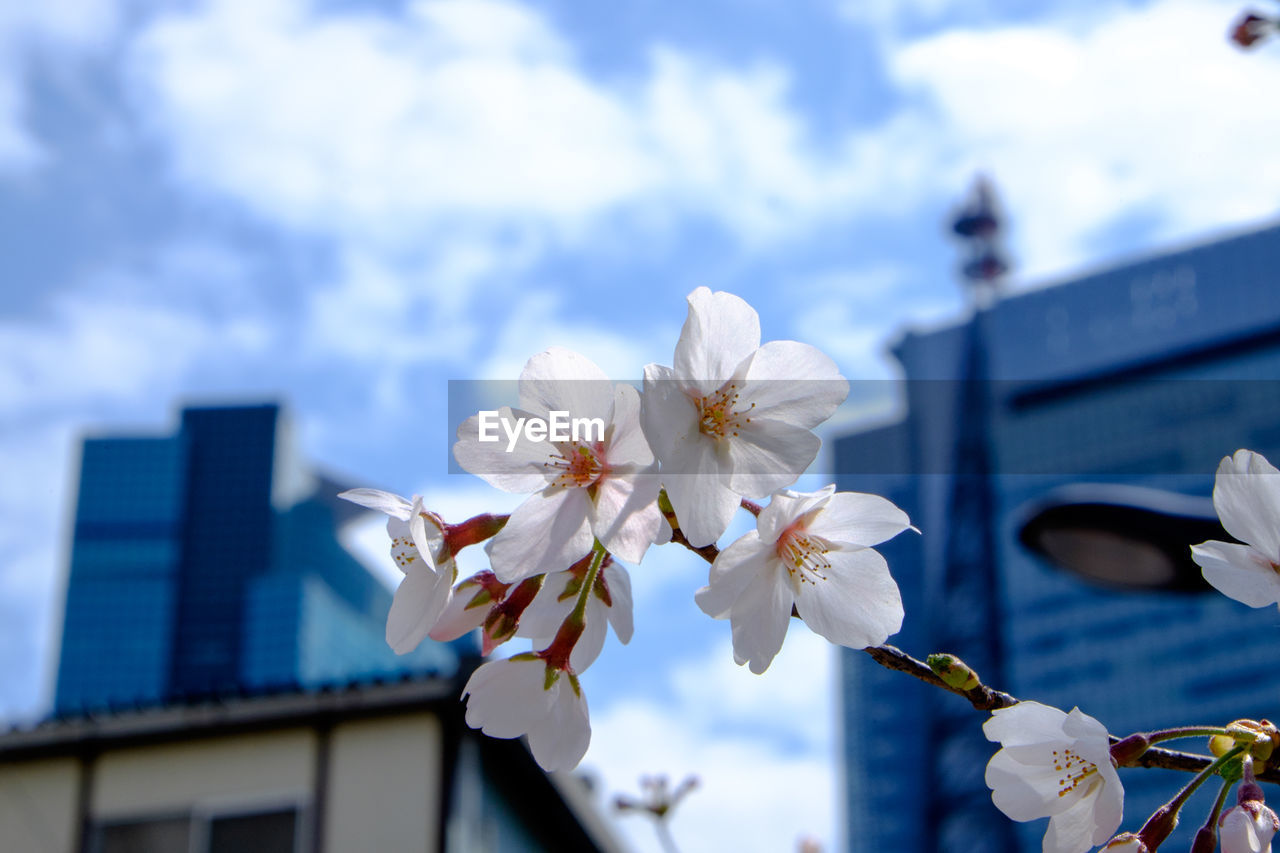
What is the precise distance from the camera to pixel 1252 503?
898mm

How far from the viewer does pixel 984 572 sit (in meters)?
36.9

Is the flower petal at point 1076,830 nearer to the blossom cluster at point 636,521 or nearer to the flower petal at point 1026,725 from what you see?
the flower petal at point 1026,725

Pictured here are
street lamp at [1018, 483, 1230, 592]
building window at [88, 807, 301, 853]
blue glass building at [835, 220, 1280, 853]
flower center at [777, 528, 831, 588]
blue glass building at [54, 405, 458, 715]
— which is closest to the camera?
flower center at [777, 528, 831, 588]

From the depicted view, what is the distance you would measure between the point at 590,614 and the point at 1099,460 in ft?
206

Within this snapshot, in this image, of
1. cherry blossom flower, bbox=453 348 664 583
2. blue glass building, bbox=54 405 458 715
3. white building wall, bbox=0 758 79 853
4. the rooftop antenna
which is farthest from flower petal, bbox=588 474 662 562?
blue glass building, bbox=54 405 458 715

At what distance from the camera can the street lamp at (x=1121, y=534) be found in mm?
6301

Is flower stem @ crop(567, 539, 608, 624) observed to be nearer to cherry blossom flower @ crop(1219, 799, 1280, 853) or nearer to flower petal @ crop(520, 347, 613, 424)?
flower petal @ crop(520, 347, 613, 424)

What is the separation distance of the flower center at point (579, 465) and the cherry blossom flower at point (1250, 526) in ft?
1.39

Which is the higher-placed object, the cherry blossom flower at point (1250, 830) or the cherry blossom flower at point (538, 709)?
the cherry blossom flower at point (538, 709)

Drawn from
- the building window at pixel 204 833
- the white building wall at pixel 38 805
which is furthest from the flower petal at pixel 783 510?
the white building wall at pixel 38 805

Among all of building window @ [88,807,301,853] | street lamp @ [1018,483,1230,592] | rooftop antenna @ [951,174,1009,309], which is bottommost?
building window @ [88,807,301,853]

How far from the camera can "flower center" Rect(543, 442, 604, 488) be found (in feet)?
2.70

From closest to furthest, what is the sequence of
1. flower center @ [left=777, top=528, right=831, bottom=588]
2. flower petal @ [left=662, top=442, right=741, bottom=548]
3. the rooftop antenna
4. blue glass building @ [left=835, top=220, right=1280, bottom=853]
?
flower petal @ [left=662, top=442, right=741, bottom=548] → flower center @ [left=777, top=528, right=831, bottom=588] → blue glass building @ [left=835, top=220, right=1280, bottom=853] → the rooftop antenna

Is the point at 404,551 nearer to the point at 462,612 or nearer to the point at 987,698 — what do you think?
the point at 462,612
